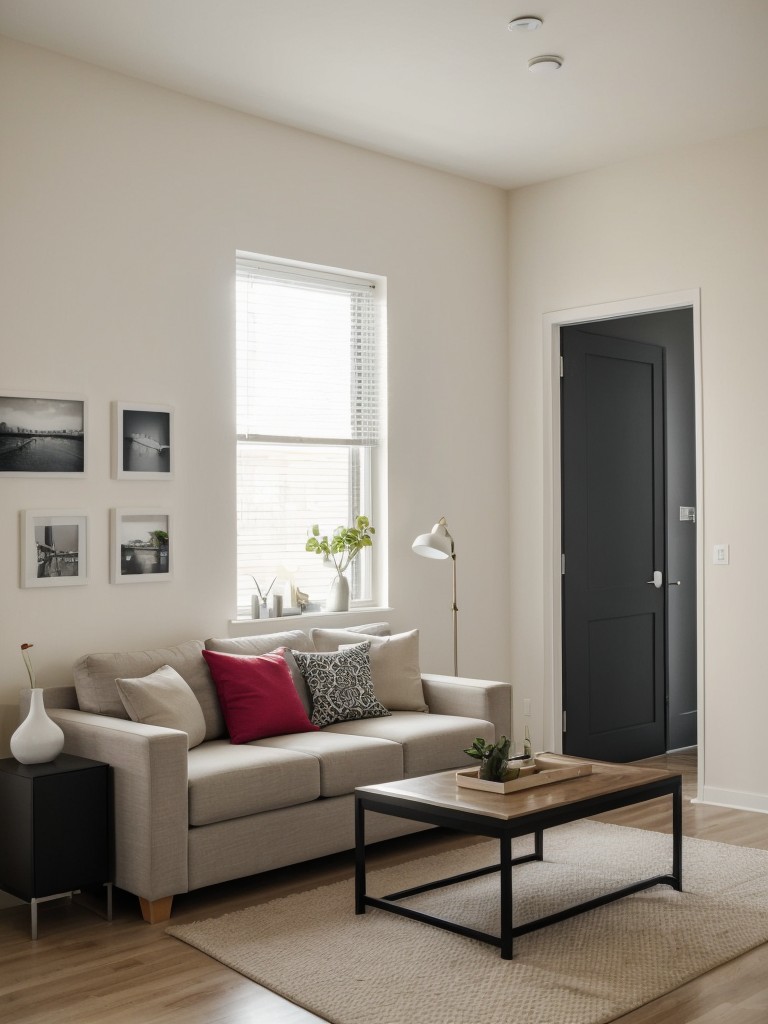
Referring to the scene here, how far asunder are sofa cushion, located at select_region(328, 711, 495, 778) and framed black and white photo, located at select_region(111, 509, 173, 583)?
3.30ft

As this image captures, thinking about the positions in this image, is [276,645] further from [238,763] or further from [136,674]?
[238,763]

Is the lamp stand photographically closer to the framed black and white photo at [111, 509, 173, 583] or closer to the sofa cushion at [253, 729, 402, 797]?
the sofa cushion at [253, 729, 402, 797]

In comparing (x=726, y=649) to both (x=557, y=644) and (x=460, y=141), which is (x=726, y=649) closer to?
(x=557, y=644)

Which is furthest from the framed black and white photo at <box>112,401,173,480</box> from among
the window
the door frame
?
the door frame

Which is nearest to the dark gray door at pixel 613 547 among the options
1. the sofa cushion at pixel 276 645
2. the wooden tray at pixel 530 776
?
the sofa cushion at pixel 276 645

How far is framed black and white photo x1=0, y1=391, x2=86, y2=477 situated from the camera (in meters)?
4.12

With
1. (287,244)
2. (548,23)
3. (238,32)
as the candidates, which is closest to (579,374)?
(287,244)

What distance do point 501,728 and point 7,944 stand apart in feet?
7.51

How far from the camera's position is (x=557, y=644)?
5957 millimetres

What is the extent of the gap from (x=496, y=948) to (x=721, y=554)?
254 cm

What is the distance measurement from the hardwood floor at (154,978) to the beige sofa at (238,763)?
0.47ft

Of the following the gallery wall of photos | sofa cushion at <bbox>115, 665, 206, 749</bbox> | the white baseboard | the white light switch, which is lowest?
the white baseboard

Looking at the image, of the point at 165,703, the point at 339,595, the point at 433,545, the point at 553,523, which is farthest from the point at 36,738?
the point at 553,523

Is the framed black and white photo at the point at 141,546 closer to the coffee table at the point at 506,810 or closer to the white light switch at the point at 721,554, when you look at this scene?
the coffee table at the point at 506,810
